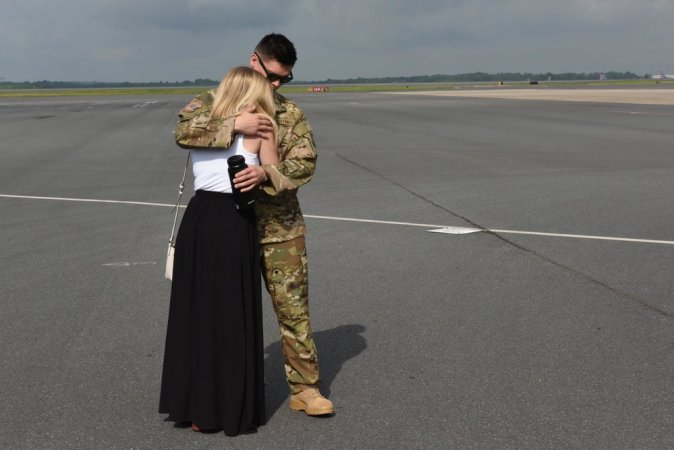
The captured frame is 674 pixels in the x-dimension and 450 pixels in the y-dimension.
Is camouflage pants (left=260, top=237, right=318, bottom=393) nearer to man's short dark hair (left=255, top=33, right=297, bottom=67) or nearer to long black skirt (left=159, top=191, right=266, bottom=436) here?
long black skirt (left=159, top=191, right=266, bottom=436)

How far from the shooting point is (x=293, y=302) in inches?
169

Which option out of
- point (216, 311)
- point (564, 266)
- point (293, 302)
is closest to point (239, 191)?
point (216, 311)

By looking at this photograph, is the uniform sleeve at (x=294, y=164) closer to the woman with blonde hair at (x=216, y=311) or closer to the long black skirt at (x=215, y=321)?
the woman with blonde hair at (x=216, y=311)

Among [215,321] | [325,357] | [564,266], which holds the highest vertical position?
[215,321]

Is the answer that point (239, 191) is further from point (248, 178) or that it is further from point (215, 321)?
point (215, 321)

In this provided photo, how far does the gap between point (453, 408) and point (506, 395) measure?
1.16 ft

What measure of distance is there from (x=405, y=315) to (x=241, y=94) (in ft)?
9.00

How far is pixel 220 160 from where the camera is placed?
13.1ft

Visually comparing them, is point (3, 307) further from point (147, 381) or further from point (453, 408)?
point (453, 408)

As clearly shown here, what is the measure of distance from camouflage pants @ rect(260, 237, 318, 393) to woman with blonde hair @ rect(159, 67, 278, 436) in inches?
5.4

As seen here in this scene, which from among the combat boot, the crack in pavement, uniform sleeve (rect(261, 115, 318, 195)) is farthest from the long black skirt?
the crack in pavement

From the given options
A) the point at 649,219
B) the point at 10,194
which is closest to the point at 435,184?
the point at 649,219

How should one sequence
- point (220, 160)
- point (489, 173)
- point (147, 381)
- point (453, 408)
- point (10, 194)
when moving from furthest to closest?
point (489, 173), point (10, 194), point (147, 381), point (453, 408), point (220, 160)

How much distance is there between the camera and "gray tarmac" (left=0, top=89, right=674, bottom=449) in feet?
13.9
